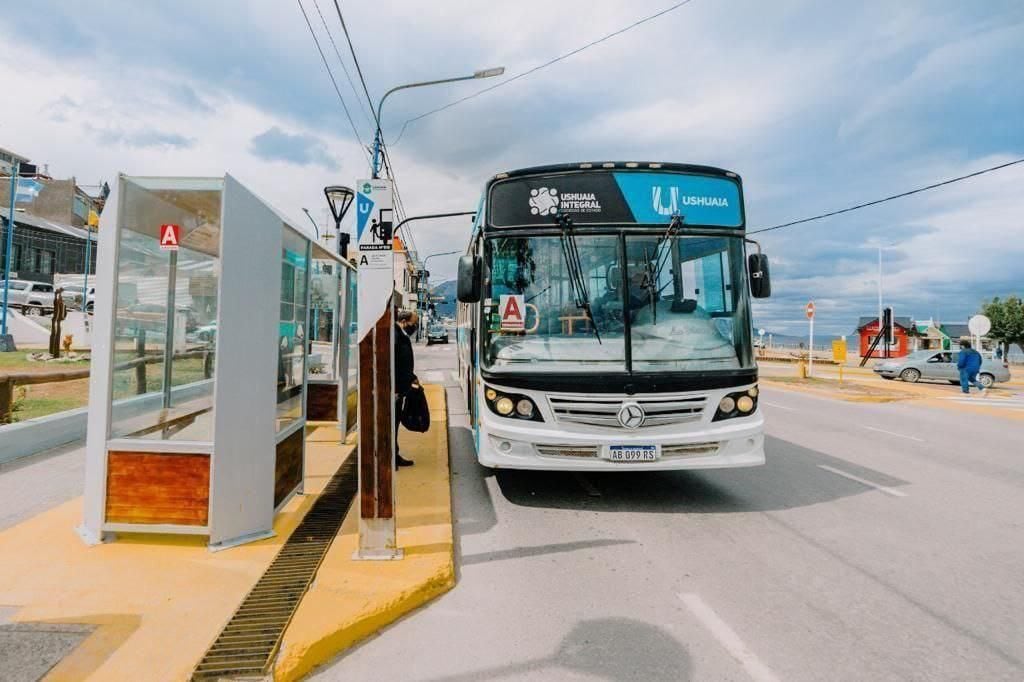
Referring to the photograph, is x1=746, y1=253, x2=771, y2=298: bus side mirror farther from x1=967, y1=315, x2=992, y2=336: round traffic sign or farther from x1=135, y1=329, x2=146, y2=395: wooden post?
x1=967, y1=315, x2=992, y2=336: round traffic sign

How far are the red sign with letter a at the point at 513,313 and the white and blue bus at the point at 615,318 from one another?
10 millimetres

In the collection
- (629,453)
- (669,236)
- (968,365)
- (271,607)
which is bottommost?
(271,607)

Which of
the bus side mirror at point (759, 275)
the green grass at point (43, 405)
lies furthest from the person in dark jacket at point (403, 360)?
the green grass at point (43, 405)

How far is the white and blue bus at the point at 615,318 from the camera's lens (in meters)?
4.97

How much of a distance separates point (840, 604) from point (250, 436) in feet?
13.8

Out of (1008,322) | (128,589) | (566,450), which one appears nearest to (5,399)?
(128,589)

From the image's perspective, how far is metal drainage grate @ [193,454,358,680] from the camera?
2.67 metres

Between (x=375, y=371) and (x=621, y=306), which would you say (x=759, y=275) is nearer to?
(x=621, y=306)

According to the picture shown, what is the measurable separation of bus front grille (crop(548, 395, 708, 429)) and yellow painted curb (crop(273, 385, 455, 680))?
1.36 metres

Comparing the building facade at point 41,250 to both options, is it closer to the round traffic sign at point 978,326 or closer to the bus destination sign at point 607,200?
the bus destination sign at point 607,200

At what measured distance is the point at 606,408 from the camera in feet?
16.3

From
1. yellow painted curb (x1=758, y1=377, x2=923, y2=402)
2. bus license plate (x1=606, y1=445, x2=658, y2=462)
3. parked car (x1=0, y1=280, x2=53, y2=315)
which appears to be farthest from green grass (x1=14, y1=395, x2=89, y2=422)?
parked car (x1=0, y1=280, x2=53, y2=315)

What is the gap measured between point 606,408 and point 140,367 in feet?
15.1

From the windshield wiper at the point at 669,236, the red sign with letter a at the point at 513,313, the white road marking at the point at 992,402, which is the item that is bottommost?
the white road marking at the point at 992,402
